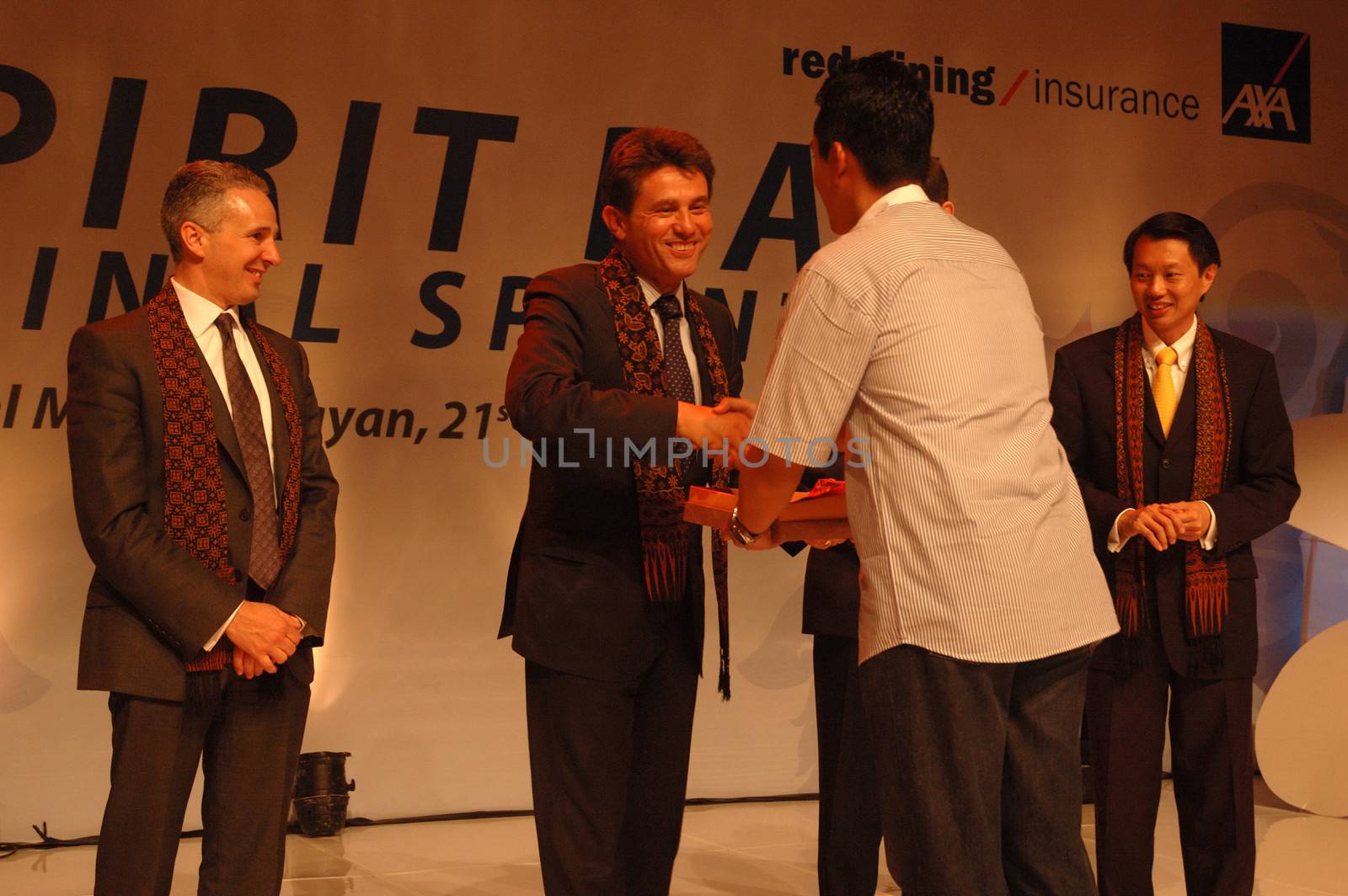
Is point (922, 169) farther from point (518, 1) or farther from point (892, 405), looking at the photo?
point (518, 1)

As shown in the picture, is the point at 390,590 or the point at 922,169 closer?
the point at 922,169

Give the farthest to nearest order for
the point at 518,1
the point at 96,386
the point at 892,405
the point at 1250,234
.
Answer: the point at 1250,234
the point at 518,1
the point at 96,386
the point at 892,405

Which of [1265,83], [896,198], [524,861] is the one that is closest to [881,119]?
[896,198]

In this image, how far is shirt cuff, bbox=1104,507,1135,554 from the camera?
3.25m

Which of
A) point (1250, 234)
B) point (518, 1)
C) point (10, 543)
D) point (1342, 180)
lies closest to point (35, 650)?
point (10, 543)

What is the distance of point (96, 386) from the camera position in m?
2.62

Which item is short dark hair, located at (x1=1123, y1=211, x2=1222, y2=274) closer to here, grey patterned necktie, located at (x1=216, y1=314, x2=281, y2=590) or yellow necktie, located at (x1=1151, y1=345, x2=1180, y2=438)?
yellow necktie, located at (x1=1151, y1=345, x2=1180, y2=438)

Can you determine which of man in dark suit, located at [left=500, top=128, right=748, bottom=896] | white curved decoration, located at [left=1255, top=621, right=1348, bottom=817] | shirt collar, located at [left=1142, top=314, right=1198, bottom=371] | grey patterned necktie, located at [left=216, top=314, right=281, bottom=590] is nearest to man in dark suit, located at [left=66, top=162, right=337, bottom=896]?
grey patterned necktie, located at [left=216, top=314, right=281, bottom=590]

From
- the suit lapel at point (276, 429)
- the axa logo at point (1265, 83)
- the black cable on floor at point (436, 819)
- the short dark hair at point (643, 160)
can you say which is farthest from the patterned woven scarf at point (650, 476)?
the axa logo at point (1265, 83)

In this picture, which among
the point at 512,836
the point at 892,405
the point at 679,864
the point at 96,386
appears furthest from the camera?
the point at 512,836

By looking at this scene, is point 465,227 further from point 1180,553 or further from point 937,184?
point 1180,553

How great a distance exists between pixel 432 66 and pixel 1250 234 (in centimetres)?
353

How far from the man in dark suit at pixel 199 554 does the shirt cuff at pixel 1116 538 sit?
1.84 metres

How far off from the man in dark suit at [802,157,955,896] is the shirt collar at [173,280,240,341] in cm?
136
